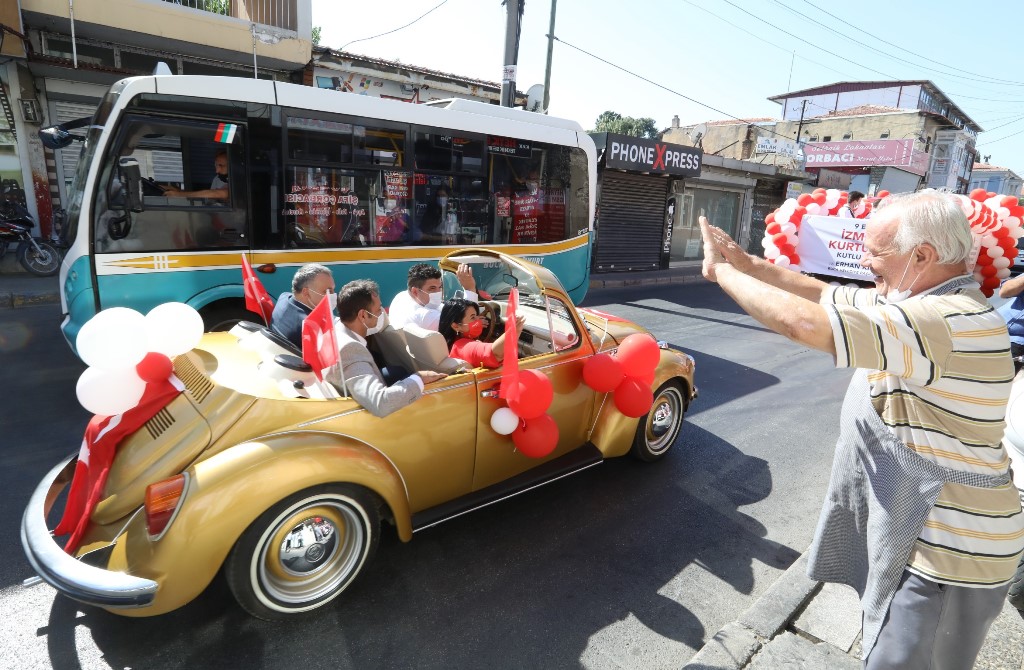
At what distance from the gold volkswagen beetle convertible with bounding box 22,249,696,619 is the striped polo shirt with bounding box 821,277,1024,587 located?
2.04m

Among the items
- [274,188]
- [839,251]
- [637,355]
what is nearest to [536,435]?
[637,355]

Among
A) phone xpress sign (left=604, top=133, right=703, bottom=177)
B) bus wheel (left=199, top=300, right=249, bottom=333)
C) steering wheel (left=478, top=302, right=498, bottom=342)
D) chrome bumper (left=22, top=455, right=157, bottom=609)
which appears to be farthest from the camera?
phone xpress sign (left=604, top=133, right=703, bottom=177)

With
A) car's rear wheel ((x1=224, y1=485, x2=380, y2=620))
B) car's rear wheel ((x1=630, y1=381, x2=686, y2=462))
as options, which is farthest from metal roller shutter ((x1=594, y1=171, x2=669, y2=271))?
car's rear wheel ((x1=224, y1=485, x2=380, y2=620))

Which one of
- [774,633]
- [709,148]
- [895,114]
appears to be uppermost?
[895,114]

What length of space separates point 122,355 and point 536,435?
7.01 ft

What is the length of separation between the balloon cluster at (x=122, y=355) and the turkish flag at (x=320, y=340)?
2.01 ft

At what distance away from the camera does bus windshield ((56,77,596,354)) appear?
5.12m

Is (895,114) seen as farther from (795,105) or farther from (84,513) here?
(84,513)

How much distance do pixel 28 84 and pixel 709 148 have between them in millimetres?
33086

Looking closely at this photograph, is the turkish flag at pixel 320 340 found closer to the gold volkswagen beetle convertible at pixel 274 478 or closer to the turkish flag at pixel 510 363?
the gold volkswagen beetle convertible at pixel 274 478

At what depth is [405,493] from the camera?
300 centimetres

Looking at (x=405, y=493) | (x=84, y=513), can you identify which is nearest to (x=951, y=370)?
(x=405, y=493)

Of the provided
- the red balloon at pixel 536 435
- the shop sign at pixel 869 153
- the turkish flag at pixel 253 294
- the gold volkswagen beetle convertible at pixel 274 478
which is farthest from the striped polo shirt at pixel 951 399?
the shop sign at pixel 869 153

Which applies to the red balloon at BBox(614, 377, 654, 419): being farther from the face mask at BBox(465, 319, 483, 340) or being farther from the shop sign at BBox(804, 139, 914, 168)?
the shop sign at BBox(804, 139, 914, 168)
